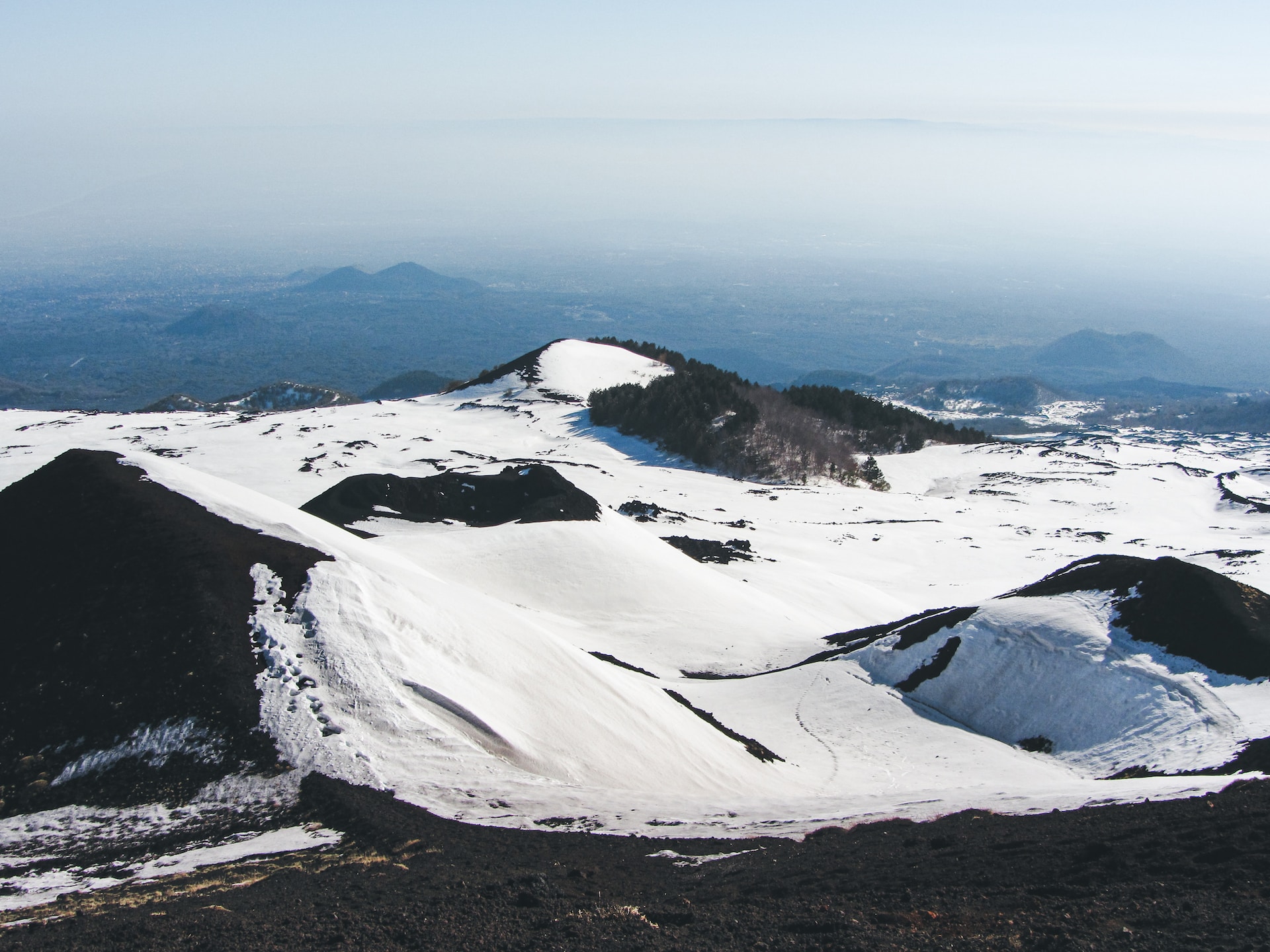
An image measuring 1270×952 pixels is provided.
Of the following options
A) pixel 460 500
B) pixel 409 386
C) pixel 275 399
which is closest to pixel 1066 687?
pixel 460 500

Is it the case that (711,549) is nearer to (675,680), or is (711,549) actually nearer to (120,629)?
(675,680)

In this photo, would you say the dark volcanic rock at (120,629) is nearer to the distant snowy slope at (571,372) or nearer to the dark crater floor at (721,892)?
the dark crater floor at (721,892)

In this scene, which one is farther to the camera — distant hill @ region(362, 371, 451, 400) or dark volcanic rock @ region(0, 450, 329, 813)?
distant hill @ region(362, 371, 451, 400)

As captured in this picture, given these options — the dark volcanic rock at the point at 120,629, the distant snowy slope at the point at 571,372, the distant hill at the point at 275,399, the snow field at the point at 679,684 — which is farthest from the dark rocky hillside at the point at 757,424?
the distant hill at the point at 275,399

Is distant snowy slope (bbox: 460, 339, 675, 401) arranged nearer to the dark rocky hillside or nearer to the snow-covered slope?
the dark rocky hillside

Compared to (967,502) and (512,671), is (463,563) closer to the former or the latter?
(512,671)

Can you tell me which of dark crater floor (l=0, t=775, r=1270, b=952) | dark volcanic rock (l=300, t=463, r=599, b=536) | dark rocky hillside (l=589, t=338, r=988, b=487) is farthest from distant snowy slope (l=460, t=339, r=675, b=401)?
dark crater floor (l=0, t=775, r=1270, b=952)

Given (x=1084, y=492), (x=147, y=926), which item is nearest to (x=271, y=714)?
(x=147, y=926)
